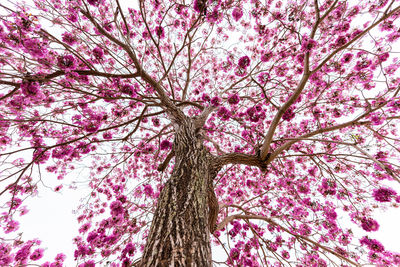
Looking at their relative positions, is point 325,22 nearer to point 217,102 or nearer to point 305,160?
point 217,102

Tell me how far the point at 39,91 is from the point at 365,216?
605 cm

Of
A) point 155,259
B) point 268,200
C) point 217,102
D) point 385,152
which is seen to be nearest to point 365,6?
point 385,152

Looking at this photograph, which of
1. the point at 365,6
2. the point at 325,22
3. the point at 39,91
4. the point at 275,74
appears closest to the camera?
the point at 39,91

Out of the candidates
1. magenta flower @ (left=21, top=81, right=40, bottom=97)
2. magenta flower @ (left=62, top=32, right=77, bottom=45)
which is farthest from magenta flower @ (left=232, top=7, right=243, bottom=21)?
magenta flower @ (left=21, top=81, right=40, bottom=97)

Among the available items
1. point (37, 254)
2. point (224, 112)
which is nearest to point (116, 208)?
point (37, 254)

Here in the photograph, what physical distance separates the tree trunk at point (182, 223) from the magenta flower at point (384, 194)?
10.2 ft

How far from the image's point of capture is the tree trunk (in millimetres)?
1165

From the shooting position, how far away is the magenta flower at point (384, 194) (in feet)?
8.14

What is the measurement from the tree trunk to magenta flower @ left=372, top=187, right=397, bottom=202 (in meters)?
3.12

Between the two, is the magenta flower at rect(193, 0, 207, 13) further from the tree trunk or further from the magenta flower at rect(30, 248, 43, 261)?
the magenta flower at rect(30, 248, 43, 261)

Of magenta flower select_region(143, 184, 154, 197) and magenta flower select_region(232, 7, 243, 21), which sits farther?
magenta flower select_region(143, 184, 154, 197)

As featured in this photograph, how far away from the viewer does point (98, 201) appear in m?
4.64

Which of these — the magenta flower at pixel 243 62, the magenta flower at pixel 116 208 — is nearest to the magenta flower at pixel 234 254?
the magenta flower at pixel 116 208

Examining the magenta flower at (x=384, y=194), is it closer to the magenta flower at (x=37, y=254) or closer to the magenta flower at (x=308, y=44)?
the magenta flower at (x=308, y=44)
